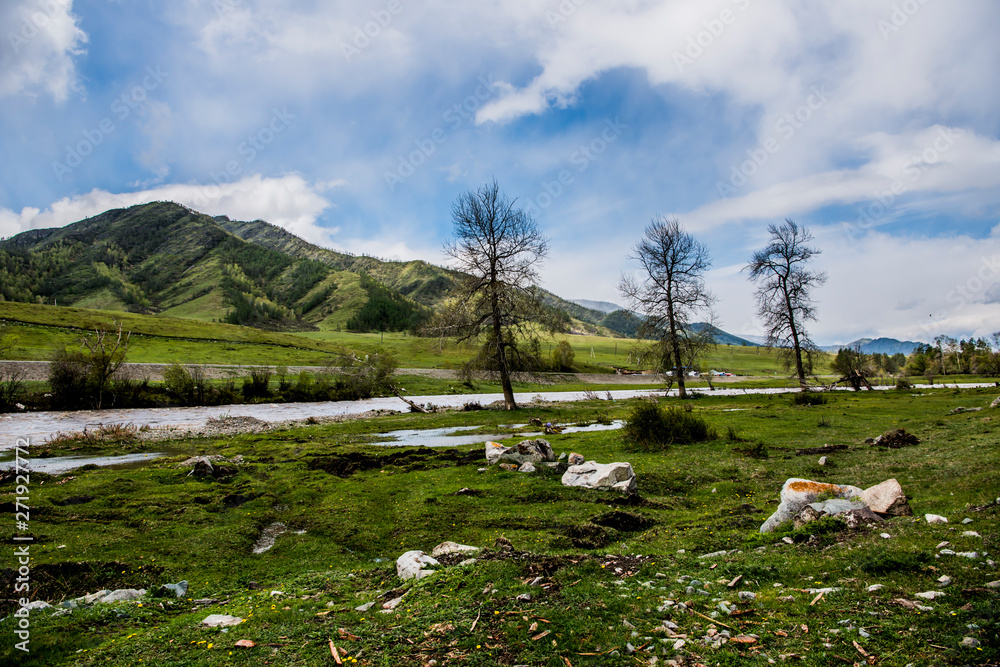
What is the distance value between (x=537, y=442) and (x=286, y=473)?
10427 millimetres

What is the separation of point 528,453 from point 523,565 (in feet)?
34.2

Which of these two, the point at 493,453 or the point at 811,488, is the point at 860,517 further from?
the point at 493,453

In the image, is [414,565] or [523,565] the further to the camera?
[414,565]

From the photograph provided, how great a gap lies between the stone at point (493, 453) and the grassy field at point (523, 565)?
756 millimetres

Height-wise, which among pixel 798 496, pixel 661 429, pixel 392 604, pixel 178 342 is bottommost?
pixel 661 429

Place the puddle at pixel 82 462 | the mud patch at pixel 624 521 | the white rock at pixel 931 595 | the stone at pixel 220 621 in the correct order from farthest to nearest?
the puddle at pixel 82 462, the mud patch at pixel 624 521, the stone at pixel 220 621, the white rock at pixel 931 595

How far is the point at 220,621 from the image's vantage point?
7.02 meters

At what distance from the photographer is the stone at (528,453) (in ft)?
57.9

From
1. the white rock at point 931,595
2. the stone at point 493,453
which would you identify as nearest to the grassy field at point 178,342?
the stone at point 493,453

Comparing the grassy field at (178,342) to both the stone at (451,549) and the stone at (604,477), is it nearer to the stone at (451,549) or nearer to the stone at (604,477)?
the stone at (604,477)

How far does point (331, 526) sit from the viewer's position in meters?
12.6

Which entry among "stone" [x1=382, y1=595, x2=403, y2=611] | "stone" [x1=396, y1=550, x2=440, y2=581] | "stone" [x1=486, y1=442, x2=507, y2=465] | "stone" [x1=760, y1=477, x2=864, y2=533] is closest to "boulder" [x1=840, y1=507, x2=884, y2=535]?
"stone" [x1=760, y1=477, x2=864, y2=533]

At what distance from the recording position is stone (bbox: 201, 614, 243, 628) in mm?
6894

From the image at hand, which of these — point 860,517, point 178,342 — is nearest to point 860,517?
point 860,517
